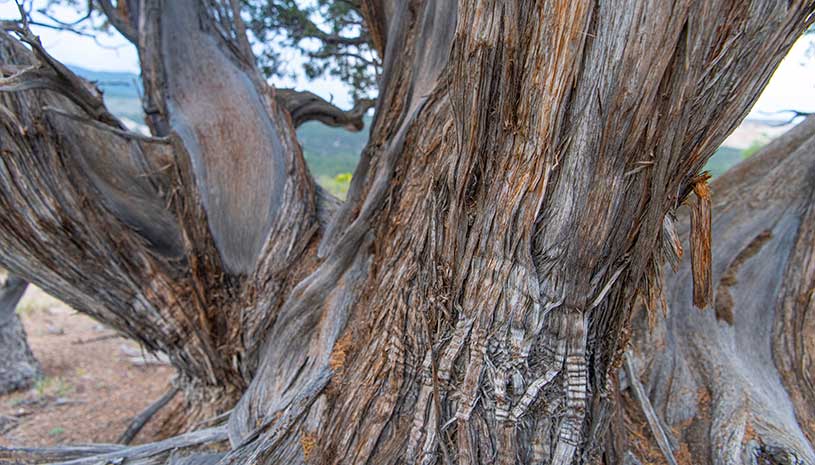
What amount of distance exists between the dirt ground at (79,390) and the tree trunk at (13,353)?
0.10 metres

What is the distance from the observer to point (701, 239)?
1.67 metres

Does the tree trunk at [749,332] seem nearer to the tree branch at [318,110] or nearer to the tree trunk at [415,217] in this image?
the tree trunk at [415,217]

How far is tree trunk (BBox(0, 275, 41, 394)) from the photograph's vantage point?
15.5 ft

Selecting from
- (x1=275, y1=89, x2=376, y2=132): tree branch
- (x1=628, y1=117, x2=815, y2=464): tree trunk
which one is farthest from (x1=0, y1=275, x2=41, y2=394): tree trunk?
(x1=628, y1=117, x2=815, y2=464): tree trunk

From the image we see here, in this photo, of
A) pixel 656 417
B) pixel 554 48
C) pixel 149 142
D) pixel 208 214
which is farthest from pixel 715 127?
pixel 149 142

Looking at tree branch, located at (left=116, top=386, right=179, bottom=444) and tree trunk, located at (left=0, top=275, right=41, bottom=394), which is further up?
tree branch, located at (left=116, top=386, right=179, bottom=444)

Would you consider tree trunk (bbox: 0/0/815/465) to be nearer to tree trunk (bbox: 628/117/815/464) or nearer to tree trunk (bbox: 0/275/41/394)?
tree trunk (bbox: 628/117/815/464)

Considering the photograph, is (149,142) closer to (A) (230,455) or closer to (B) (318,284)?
(B) (318,284)

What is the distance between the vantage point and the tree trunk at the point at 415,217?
150 cm

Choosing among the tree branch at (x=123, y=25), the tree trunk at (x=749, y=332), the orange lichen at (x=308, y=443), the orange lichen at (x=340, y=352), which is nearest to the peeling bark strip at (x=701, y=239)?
the tree trunk at (x=749, y=332)

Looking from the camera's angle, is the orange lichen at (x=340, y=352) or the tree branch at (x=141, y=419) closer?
the orange lichen at (x=340, y=352)

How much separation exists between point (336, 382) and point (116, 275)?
4.68 feet

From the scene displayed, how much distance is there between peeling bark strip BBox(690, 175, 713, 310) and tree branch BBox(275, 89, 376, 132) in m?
2.57

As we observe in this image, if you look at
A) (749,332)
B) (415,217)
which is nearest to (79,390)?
(415,217)
